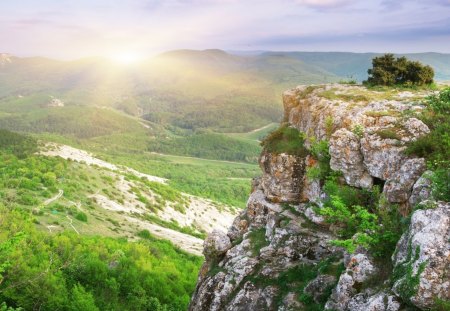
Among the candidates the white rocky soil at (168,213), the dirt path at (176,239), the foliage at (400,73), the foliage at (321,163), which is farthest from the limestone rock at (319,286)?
the white rocky soil at (168,213)

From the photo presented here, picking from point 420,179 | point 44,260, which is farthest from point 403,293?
point 44,260

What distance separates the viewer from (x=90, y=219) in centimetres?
6594

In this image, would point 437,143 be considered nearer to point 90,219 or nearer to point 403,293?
point 403,293

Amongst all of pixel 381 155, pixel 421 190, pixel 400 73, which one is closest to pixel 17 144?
pixel 400 73

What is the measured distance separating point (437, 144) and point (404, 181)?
2407 millimetres

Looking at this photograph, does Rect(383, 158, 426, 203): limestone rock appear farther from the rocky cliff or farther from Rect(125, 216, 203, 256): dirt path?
Rect(125, 216, 203, 256): dirt path

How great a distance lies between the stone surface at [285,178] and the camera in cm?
2850

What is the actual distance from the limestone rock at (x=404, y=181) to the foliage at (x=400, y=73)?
49.3ft

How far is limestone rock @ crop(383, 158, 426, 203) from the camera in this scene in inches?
745

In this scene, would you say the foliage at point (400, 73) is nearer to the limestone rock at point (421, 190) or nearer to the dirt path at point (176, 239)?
the limestone rock at point (421, 190)

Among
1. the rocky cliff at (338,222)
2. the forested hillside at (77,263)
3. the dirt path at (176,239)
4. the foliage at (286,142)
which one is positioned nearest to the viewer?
the rocky cliff at (338,222)

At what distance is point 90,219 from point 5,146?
188 ft

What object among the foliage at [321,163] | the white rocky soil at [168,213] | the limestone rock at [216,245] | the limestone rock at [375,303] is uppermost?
the foliage at [321,163]

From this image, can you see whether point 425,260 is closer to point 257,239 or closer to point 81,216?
point 257,239
